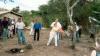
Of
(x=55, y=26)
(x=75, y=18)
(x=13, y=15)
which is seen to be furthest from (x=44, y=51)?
(x=13, y=15)

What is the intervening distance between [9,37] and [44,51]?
5836 mm

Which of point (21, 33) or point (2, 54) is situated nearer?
point (2, 54)

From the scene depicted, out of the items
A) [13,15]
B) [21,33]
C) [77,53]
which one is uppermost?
[13,15]

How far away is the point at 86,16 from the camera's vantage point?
1972 cm

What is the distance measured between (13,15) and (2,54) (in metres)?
14.5

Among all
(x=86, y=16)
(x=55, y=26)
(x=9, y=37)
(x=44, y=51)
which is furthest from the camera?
(x=86, y=16)

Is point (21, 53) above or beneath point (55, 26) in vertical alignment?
beneath

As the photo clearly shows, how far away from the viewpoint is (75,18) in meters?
19.7

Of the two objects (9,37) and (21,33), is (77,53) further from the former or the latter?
(9,37)

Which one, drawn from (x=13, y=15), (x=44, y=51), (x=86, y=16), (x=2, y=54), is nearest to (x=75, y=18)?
(x=86, y=16)

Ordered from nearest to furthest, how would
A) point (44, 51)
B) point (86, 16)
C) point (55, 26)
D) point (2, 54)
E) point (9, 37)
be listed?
point (2, 54) < point (44, 51) < point (55, 26) < point (9, 37) < point (86, 16)

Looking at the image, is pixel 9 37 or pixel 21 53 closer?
pixel 21 53

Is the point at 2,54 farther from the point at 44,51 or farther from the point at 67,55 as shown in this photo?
the point at 67,55

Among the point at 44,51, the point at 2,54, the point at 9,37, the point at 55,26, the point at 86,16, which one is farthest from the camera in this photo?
the point at 86,16
